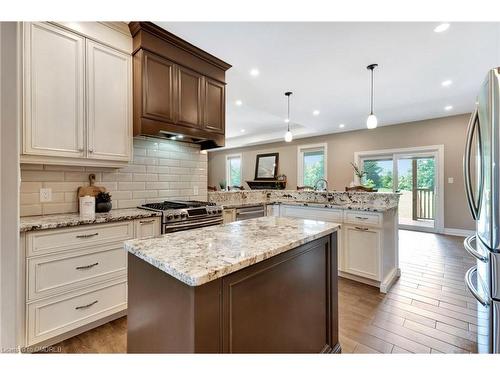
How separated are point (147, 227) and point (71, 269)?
0.61 m

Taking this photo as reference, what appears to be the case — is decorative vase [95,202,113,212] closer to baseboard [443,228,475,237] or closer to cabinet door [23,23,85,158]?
cabinet door [23,23,85,158]

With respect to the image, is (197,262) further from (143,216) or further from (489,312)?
(489,312)

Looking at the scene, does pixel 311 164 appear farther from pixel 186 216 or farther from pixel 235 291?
pixel 235 291

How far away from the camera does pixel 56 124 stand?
187 cm

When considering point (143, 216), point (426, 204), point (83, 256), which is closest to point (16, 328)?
point (83, 256)

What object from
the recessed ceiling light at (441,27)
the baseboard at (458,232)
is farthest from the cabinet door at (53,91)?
the baseboard at (458,232)

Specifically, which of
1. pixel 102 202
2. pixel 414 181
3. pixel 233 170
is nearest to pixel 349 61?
pixel 102 202

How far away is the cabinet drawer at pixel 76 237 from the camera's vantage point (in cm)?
157

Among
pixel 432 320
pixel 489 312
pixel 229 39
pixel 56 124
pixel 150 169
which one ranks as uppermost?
pixel 229 39

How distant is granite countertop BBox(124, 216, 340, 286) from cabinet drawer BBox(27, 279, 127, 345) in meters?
1.15

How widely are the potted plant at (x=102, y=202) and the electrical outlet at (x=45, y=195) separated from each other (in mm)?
349

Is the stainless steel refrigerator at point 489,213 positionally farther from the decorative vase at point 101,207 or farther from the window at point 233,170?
the window at point 233,170

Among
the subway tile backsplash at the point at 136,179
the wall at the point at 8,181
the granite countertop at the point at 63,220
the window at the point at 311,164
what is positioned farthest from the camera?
the window at the point at 311,164
